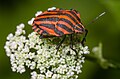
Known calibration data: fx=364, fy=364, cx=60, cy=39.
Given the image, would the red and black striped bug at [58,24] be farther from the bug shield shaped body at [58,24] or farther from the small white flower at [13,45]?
the small white flower at [13,45]

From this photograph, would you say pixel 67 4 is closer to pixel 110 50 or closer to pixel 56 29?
pixel 110 50

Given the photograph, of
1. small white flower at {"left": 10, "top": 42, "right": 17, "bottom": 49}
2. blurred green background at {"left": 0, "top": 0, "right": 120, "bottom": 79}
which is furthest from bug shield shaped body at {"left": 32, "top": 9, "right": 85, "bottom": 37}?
blurred green background at {"left": 0, "top": 0, "right": 120, "bottom": 79}

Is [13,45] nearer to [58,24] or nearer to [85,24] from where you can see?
[58,24]

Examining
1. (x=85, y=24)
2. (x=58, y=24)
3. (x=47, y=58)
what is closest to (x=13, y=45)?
(x=47, y=58)

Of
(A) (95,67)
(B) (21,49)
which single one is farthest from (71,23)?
(A) (95,67)

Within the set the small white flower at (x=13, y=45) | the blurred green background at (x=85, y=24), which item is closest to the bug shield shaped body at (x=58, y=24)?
the small white flower at (x=13, y=45)

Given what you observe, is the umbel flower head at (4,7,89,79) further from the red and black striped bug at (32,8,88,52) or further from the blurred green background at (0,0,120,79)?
the blurred green background at (0,0,120,79)
